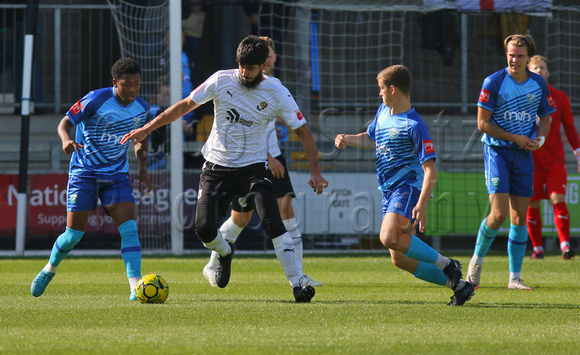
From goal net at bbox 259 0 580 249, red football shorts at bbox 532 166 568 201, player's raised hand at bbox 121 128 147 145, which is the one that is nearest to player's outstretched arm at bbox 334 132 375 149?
player's raised hand at bbox 121 128 147 145

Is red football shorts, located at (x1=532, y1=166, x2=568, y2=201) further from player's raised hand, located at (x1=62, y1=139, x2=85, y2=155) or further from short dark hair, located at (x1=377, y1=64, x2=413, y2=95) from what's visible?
player's raised hand, located at (x1=62, y1=139, x2=85, y2=155)

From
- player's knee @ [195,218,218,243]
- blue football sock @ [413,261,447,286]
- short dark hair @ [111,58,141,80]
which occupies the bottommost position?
blue football sock @ [413,261,447,286]

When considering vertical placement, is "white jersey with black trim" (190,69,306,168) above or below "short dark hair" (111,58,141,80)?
below

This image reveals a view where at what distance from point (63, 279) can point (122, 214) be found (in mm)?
2163

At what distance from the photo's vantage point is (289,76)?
1389cm

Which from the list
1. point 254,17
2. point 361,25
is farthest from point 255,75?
point 361,25

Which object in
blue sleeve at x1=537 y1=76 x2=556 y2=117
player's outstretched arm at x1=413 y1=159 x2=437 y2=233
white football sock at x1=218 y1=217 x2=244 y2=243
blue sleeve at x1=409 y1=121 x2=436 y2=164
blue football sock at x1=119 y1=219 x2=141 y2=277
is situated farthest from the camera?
white football sock at x1=218 y1=217 x2=244 y2=243

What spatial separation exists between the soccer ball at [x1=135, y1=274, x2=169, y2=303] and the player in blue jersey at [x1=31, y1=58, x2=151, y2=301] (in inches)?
18.1

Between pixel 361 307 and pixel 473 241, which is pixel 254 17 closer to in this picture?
pixel 473 241

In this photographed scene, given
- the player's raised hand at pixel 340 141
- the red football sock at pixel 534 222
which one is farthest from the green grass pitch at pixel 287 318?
the red football sock at pixel 534 222

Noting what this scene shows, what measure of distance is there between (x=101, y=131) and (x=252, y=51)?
4.79ft

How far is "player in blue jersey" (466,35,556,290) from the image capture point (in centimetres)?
669

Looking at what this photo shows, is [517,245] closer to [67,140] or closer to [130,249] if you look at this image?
[130,249]

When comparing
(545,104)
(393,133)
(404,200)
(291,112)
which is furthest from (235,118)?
(545,104)
